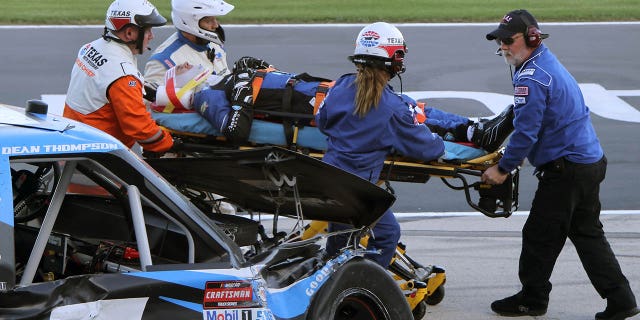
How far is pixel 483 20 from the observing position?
2053cm

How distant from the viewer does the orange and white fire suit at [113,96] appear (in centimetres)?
797

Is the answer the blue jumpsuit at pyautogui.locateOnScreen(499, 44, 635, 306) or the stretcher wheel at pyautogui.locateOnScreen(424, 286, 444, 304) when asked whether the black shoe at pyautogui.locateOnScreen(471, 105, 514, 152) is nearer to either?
the blue jumpsuit at pyautogui.locateOnScreen(499, 44, 635, 306)

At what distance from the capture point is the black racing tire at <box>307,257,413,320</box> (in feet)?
19.9

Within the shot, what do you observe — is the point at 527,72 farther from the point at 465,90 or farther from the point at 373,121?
the point at 465,90

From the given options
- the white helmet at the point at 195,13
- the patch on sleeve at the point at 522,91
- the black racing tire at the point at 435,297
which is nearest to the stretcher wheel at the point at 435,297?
the black racing tire at the point at 435,297

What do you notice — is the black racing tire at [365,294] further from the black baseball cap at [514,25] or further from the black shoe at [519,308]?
the black baseball cap at [514,25]

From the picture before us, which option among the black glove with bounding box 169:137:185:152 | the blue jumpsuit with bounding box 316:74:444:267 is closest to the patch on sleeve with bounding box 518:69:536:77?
the blue jumpsuit with bounding box 316:74:444:267

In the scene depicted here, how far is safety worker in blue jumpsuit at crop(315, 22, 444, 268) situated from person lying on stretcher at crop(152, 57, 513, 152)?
1.57 ft

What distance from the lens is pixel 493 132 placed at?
792cm

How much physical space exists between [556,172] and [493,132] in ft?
1.54

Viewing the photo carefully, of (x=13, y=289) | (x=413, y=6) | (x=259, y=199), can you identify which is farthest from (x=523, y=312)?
A: (x=413, y=6)

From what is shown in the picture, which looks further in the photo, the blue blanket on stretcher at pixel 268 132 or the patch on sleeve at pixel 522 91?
the blue blanket on stretcher at pixel 268 132

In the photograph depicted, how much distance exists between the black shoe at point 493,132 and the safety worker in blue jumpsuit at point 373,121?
56 centimetres

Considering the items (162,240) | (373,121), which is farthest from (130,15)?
(162,240)
